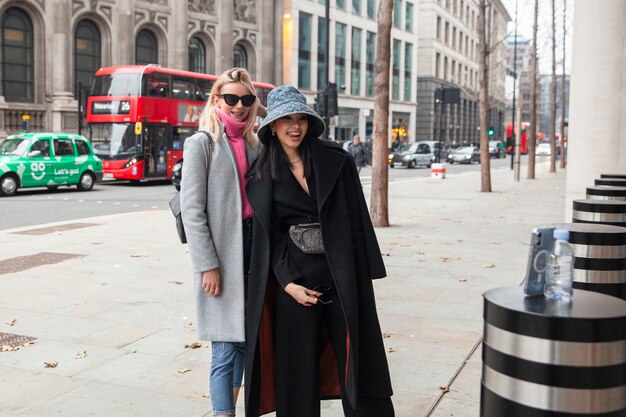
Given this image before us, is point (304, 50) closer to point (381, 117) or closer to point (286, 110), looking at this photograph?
point (381, 117)

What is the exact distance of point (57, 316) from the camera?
22.7ft

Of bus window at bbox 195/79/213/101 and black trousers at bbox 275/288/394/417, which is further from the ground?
bus window at bbox 195/79/213/101

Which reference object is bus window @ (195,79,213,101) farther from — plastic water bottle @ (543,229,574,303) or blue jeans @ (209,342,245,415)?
plastic water bottle @ (543,229,574,303)

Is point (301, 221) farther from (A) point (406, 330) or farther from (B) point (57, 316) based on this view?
(B) point (57, 316)

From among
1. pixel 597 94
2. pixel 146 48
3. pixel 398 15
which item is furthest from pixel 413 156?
pixel 597 94

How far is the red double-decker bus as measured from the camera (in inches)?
1064

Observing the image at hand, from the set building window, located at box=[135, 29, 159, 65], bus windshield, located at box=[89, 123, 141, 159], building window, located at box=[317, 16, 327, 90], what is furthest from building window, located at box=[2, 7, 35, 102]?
building window, located at box=[317, 16, 327, 90]

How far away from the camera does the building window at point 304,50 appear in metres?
57.3

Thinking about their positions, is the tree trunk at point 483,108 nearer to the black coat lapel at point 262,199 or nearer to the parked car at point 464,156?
the black coat lapel at point 262,199

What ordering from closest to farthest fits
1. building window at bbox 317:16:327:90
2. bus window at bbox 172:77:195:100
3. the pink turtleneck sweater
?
the pink turtleneck sweater → bus window at bbox 172:77:195:100 → building window at bbox 317:16:327:90

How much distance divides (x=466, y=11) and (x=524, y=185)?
71077 mm

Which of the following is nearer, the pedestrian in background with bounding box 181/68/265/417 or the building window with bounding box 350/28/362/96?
the pedestrian in background with bounding box 181/68/265/417

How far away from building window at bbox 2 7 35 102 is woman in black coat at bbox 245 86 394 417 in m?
35.6

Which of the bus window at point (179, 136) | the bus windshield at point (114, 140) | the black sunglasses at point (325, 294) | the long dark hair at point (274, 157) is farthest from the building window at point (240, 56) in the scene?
the black sunglasses at point (325, 294)
